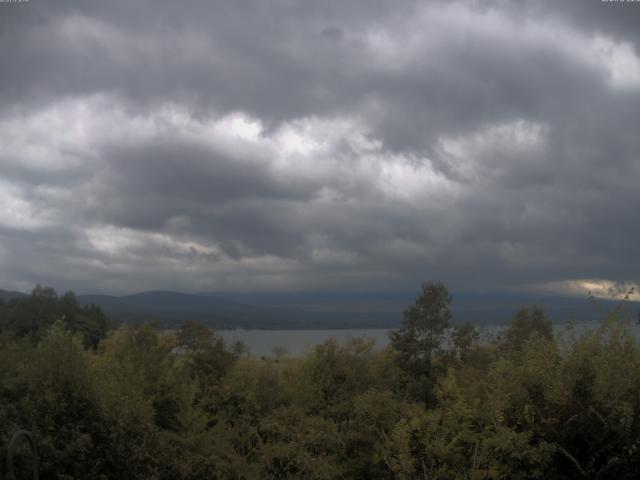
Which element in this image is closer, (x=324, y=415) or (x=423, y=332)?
(x=324, y=415)

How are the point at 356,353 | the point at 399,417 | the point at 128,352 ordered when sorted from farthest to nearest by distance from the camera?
the point at 356,353 → the point at 128,352 → the point at 399,417

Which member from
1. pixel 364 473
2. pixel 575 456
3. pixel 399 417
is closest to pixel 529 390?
pixel 575 456

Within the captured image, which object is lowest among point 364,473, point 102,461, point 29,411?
point 364,473

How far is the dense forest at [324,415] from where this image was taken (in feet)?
34.8

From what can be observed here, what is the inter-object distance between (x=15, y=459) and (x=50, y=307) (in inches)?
1573

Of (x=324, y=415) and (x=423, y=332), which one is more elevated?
(x=423, y=332)

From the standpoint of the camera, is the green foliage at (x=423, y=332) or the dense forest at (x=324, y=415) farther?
the green foliage at (x=423, y=332)

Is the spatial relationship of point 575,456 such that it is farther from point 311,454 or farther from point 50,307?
point 50,307

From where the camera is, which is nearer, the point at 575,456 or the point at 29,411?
the point at 575,456

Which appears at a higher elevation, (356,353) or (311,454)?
(356,353)

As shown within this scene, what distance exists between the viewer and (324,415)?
785 inches

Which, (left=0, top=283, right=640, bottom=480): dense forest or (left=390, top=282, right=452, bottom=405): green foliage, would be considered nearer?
(left=0, top=283, right=640, bottom=480): dense forest

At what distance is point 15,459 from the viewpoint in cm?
1042

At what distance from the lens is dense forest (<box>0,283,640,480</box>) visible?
10602 mm
